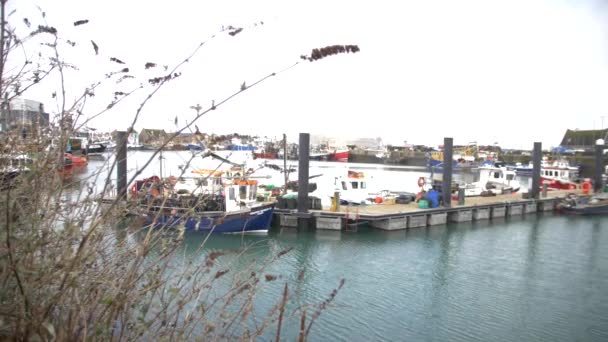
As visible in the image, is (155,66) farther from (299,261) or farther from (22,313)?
(299,261)

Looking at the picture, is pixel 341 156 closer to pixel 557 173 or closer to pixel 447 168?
pixel 557 173

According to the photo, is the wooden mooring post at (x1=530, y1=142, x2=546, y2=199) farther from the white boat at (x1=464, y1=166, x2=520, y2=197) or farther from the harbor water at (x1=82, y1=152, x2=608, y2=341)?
the harbor water at (x1=82, y1=152, x2=608, y2=341)

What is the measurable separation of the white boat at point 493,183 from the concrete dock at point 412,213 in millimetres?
1509

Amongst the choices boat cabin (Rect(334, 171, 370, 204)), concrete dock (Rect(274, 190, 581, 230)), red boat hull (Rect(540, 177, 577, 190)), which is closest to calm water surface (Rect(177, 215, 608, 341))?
concrete dock (Rect(274, 190, 581, 230))

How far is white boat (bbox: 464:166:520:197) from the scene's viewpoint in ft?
98.1

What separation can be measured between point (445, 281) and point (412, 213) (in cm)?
772

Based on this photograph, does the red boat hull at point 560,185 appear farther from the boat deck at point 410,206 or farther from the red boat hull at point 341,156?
the red boat hull at point 341,156

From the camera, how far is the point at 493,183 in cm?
3175

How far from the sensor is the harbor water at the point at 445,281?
10109 millimetres

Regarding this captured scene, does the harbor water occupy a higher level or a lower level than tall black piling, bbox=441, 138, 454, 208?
lower

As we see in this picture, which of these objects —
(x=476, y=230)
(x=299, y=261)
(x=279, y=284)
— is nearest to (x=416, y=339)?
(x=279, y=284)

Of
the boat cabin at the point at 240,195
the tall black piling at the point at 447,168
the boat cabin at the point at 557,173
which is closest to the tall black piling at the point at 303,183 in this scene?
the boat cabin at the point at 240,195

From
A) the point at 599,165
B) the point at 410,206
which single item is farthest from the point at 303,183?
the point at 599,165

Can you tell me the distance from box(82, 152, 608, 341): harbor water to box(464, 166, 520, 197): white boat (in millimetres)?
7752
